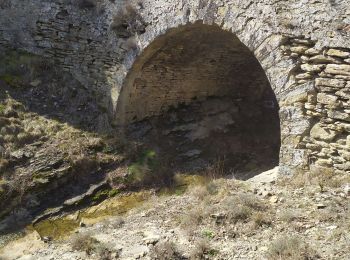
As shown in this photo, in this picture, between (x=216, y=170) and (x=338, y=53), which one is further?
(x=216, y=170)

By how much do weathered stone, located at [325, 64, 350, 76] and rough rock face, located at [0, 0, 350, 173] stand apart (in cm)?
1

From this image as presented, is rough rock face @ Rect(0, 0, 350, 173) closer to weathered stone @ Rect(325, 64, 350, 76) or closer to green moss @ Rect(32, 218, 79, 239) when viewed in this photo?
weathered stone @ Rect(325, 64, 350, 76)

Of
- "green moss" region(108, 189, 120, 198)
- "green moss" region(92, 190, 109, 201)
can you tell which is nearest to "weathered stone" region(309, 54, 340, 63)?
"green moss" region(108, 189, 120, 198)

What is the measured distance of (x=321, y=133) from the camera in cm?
682

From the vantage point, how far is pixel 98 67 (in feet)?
35.9

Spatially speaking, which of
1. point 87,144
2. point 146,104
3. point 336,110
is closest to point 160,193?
point 87,144

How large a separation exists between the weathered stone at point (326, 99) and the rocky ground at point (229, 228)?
45.5 inches

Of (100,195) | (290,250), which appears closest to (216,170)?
(100,195)

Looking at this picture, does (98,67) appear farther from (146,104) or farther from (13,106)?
(13,106)

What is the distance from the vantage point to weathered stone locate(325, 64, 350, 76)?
6.43 m

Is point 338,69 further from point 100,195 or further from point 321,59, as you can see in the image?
point 100,195

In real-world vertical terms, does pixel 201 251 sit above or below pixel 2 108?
below

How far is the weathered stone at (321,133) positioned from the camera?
22.0 feet

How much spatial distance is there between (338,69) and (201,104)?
18.8 feet
